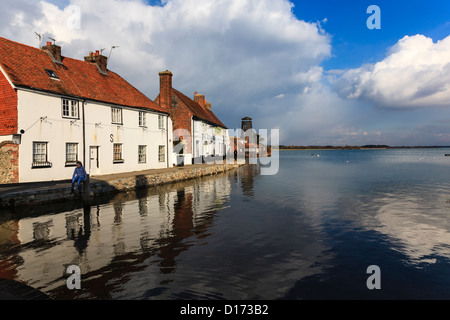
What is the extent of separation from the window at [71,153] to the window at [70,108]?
2170mm

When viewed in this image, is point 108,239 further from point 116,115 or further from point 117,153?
point 116,115

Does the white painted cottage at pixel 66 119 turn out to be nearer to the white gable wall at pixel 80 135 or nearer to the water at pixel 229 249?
the white gable wall at pixel 80 135

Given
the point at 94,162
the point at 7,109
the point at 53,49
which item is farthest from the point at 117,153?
the point at 53,49

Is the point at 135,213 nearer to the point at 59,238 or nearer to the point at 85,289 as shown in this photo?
the point at 59,238

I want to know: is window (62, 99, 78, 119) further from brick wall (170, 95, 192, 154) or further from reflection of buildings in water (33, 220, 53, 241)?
brick wall (170, 95, 192, 154)

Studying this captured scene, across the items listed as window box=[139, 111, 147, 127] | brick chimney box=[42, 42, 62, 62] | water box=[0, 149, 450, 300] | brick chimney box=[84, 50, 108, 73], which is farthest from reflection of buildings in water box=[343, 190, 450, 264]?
brick chimney box=[84, 50, 108, 73]

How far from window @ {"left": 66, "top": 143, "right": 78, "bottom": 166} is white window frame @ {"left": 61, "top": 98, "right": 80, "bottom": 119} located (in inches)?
84.0

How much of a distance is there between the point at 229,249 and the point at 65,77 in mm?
20664

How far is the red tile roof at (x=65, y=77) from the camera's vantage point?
18.4 meters

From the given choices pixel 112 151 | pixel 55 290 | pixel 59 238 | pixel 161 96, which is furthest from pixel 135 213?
pixel 161 96

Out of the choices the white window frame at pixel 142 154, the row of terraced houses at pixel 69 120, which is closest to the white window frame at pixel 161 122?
the row of terraced houses at pixel 69 120

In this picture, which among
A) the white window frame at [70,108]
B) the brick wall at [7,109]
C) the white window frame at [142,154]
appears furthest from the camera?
the white window frame at [142,154]

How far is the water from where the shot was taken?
21.4ft
